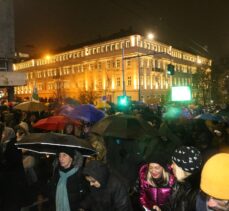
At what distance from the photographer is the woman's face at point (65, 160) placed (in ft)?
15.3

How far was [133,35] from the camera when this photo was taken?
291 ft

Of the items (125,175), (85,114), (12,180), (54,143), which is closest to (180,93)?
(85,114)

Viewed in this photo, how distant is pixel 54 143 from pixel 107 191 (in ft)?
3.21

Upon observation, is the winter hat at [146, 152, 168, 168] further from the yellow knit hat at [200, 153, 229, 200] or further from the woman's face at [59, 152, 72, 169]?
the yellow knit hat at [200, 153, 229, 200]

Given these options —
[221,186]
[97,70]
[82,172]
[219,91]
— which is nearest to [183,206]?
[221,186]

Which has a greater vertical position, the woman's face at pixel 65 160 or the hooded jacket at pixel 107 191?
the woman's face at pixel 65 160

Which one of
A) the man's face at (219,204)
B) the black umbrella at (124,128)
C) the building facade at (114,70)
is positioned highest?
the building facade at (114,70)

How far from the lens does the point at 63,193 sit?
451cm

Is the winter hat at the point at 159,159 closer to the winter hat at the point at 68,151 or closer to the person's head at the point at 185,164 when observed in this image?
the person's head at the point at 185,164

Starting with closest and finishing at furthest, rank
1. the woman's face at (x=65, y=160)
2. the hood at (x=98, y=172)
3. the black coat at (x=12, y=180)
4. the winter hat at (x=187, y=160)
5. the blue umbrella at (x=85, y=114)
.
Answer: the winter hat at (x=187, y=160) → the hood at (x=98, y=172) → the woman's face at (x=65, y=160) → the black coat at (x=12, y=180) → the blue umbrella at (x=85, y=114)

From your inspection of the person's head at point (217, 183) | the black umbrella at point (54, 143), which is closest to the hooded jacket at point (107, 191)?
the black umbrella at point (54, 143)

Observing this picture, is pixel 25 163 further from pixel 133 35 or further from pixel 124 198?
pixel 133 35

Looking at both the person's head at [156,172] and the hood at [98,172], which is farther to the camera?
the person's head at [156,172]

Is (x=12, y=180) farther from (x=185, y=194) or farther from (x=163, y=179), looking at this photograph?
(x=185, y=194)
